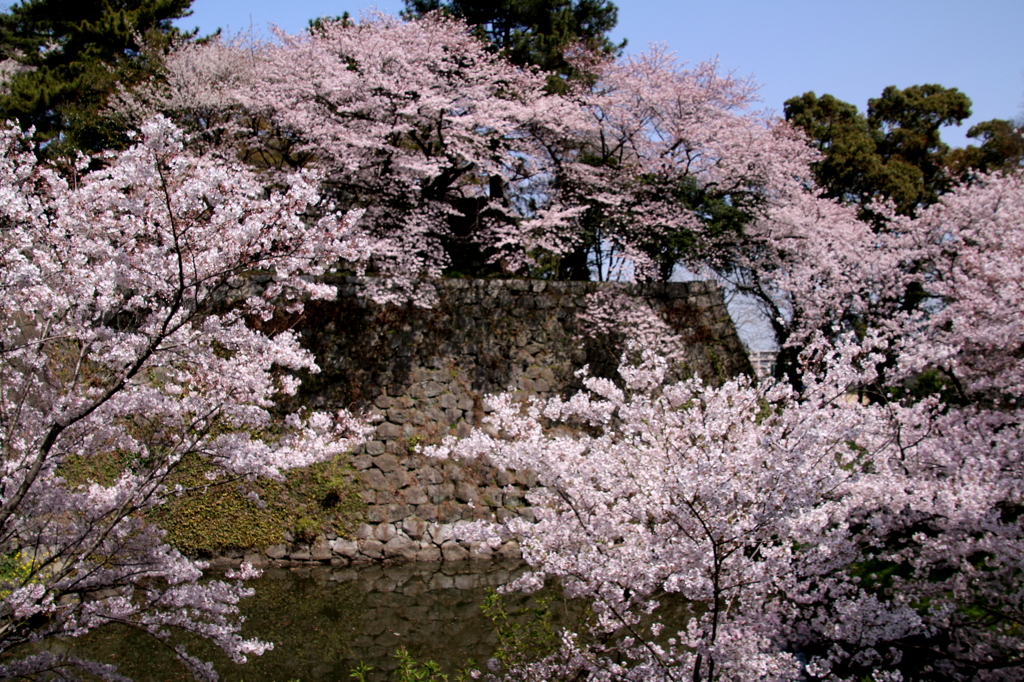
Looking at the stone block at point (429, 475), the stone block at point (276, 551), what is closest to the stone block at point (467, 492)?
the stone block at point (429, 475)

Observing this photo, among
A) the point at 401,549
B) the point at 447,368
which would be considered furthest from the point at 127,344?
the point at 447,368

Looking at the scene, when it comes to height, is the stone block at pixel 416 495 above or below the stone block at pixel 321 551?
above

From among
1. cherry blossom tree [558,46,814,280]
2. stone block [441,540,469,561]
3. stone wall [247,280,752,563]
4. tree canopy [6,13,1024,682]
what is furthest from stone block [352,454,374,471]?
cherry blossom tree [558,46,814,280]

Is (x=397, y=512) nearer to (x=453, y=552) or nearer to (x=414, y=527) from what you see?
(x=414, y=527)

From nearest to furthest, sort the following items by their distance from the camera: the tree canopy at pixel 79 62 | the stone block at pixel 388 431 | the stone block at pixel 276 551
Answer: the stone block at pixel 276 551
the stone block at pixel 388 431
the tree canopy at pixel 79 62

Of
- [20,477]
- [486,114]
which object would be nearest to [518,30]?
[486,114]

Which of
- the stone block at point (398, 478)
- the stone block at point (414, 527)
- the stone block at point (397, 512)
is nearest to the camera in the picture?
the stone block at point (414, 527)

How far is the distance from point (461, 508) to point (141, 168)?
26.2ft

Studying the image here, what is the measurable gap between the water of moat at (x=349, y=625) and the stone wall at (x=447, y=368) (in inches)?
32.4

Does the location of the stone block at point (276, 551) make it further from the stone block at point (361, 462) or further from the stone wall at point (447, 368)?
the stone block at point (361, 462)

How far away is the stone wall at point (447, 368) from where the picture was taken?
9.83 meters

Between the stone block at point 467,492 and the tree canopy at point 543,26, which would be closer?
the stone block at point 467,492

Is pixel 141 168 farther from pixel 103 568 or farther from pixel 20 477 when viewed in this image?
pixel 103 568

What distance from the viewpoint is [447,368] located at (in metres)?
11.3
